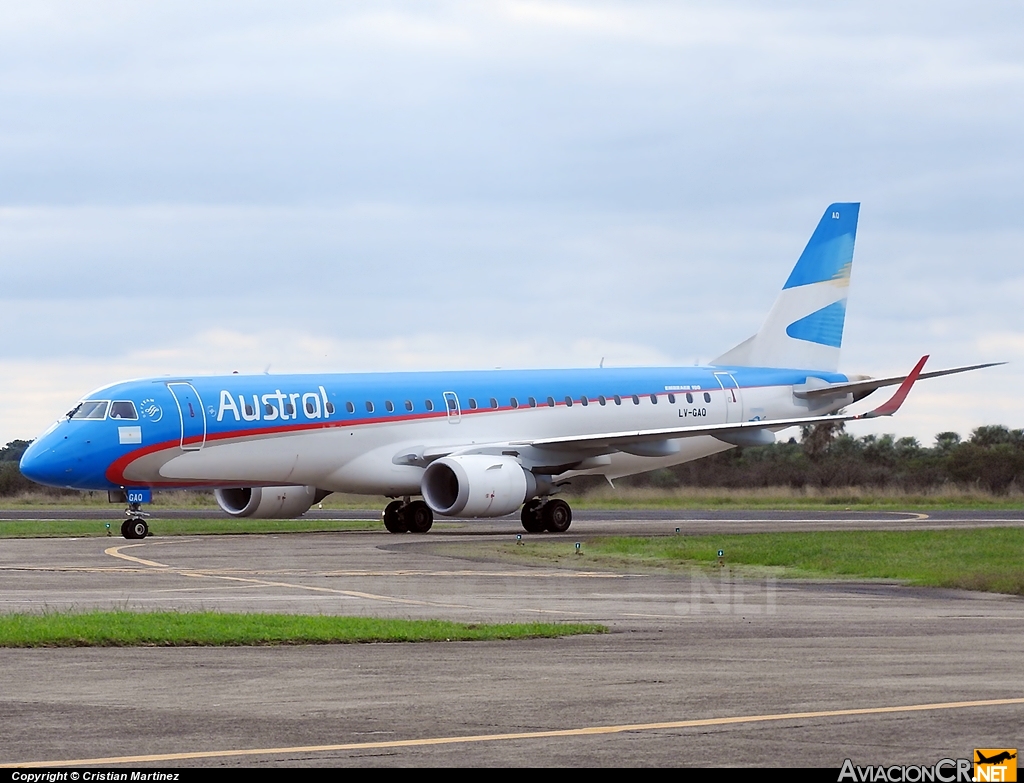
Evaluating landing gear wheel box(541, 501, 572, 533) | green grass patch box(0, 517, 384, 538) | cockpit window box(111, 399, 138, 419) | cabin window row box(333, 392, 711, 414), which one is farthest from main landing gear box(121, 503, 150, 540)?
landing gear wheel box(541, 501, 572, 533)

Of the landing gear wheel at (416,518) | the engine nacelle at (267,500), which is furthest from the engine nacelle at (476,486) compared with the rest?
the engine nacelle at (267,500)

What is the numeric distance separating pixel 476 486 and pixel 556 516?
A: 3.68 meters

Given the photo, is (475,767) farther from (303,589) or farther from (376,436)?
(376,436)

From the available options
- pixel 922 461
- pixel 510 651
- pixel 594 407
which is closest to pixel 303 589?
pixel 510 651

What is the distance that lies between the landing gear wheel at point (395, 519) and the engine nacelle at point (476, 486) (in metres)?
2.26

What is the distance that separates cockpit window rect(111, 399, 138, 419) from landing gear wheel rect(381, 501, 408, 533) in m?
7.69

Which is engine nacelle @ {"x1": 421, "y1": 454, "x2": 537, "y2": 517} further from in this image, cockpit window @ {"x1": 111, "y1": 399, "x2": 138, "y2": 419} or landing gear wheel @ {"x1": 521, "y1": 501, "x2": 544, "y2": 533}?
cockpit window @ {"x1": 111, "y1": 399, "x2": 138, "y2": 419}

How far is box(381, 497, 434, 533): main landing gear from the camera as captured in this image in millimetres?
42812

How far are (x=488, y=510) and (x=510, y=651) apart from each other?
23.8 meters

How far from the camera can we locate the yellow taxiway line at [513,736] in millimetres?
9562

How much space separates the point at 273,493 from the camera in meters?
42.6

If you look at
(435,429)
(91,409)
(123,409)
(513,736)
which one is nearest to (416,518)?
(435,429)

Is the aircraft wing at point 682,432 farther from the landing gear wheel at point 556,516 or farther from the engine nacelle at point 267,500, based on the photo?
the engine nacelle at point 267,500

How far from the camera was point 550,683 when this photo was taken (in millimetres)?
13188
